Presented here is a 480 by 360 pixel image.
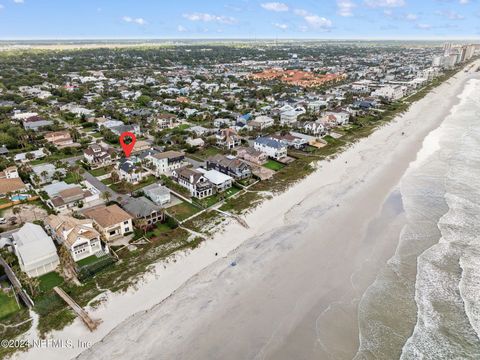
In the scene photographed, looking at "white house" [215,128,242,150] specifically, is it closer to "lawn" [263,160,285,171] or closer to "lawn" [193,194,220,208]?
"lawn" [263,160,285,171]

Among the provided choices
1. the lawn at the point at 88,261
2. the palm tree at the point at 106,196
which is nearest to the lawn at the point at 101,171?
the palm tree at the point at 106,196

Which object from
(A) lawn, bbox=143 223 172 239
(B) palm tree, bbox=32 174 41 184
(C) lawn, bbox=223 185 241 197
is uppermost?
(B) palm tree, bbox=32 174 41 184

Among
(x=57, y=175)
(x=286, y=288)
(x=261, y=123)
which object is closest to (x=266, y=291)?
(x=286, y=288)

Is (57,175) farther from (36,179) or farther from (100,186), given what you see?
(100,186)

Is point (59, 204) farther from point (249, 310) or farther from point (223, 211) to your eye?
point (249, 310)

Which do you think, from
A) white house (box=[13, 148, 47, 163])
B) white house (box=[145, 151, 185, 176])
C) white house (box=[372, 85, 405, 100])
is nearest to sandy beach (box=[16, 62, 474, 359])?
white house (box=[145, 151, 185, 176])

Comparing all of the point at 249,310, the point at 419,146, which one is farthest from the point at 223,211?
the point at 419,146
